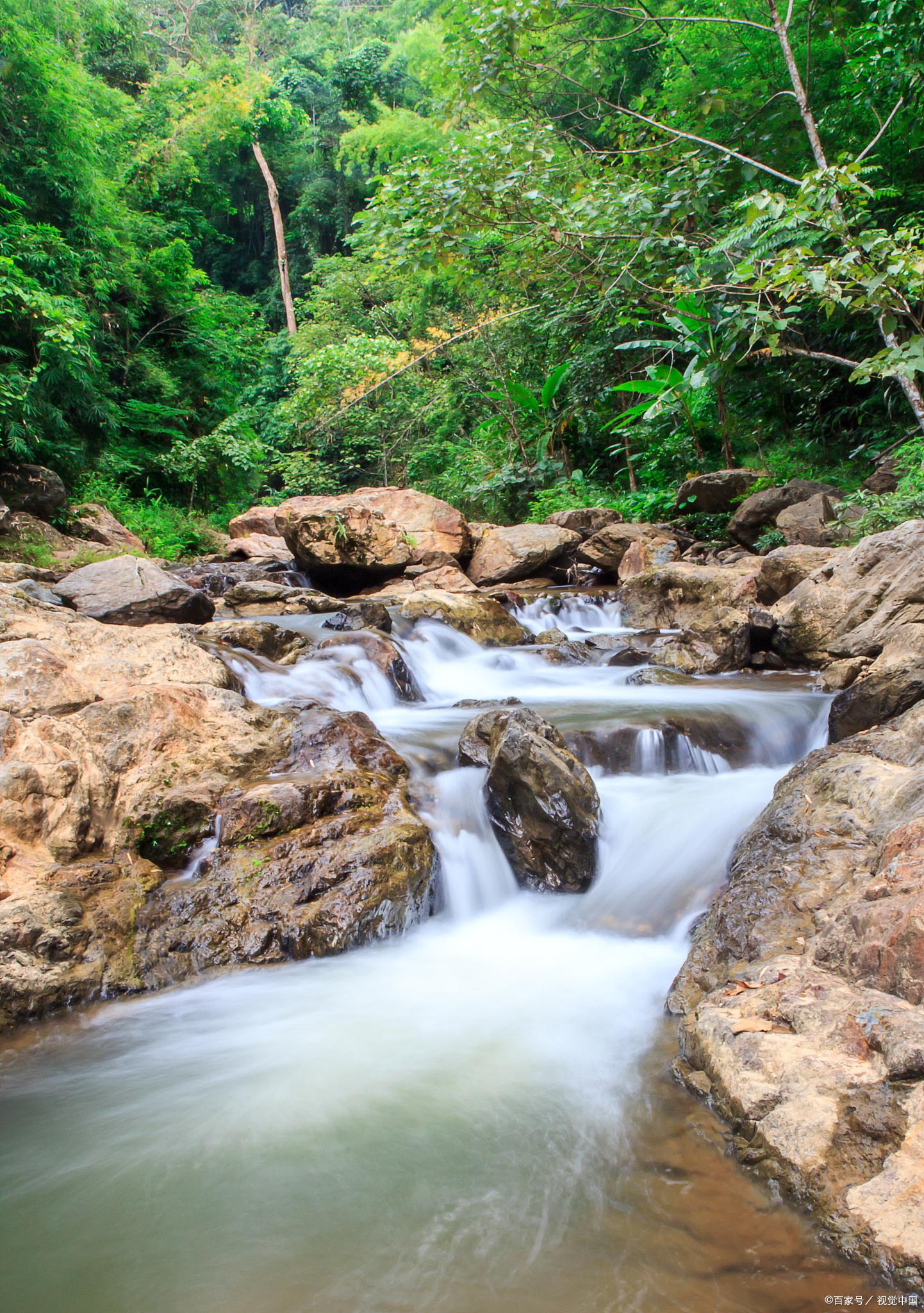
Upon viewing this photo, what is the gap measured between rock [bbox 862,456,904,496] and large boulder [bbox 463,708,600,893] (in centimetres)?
778

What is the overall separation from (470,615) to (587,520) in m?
5.11

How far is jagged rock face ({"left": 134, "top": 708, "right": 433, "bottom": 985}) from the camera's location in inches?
144

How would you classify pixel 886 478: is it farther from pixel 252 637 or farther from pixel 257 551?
pixel 257 551

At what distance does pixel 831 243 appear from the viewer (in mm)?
9250

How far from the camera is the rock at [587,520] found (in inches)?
545

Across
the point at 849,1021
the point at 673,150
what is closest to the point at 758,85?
the point at 673,150

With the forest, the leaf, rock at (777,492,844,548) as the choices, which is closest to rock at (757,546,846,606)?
rock at (777,492,844,548)

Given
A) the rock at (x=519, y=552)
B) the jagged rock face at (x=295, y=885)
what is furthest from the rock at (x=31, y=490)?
the jagged rock face at (x=295, y=885)

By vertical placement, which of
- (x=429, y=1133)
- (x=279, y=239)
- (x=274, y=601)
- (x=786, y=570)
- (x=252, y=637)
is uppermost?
(x=279, y=239)

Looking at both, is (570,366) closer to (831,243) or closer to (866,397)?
(866,397)

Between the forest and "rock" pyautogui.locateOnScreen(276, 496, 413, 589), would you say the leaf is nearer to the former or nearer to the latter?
the forest

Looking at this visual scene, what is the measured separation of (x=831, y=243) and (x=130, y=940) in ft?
34.5

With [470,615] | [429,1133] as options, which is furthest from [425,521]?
[429,1133]

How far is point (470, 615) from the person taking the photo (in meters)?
9.77
